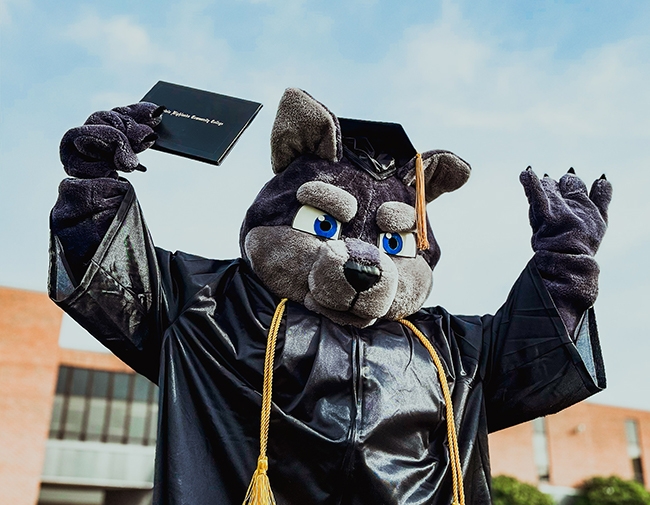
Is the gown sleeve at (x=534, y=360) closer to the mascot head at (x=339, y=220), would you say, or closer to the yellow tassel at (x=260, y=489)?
the mascot head at (x=339, y=220)

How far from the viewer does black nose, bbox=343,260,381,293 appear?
72.2 inches

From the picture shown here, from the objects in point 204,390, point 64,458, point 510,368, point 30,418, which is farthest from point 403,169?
point 64,458

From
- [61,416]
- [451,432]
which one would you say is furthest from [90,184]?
[61,416]

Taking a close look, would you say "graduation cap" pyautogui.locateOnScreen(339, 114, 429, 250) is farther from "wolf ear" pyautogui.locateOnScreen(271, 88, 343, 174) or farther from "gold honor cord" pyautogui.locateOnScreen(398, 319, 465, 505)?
"gold honor cord" pyautogui.locateOnScreen(398, 319, 465, 505)

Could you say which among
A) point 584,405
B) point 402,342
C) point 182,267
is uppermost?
point 584,405

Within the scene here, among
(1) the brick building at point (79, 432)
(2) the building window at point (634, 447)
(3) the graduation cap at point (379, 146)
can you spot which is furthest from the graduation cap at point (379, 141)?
(2) the building window at point (634, 447)

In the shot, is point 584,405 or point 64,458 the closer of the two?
point 64,458

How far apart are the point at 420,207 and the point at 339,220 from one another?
244 mm

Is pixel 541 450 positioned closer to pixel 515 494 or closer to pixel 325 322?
pixel 515 494

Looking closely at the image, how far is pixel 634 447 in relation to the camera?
76.0ft

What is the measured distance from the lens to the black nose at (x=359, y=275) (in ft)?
6.02

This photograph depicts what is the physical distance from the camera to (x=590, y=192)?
2.22m

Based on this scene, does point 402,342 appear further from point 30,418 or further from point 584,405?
point 584,405

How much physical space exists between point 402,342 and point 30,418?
15.1 metres
